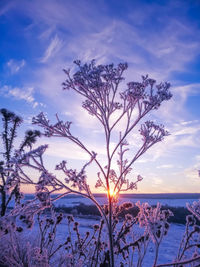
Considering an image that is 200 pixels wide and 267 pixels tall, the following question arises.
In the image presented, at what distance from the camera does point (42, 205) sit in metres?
2.87

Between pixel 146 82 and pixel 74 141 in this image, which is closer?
pixel 74 141

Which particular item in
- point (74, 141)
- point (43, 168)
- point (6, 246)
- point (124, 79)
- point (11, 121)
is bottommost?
point (6, 246)

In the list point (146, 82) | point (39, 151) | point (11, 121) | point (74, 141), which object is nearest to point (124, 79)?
point (146, 82)

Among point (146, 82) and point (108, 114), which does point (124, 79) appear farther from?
point (108, 114)

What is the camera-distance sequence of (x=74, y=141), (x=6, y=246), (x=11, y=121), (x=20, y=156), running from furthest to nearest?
(x=11, y=121), (x=6, y=246), (x=74, y=141), (x=20, y=156)

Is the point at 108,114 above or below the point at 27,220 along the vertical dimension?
above

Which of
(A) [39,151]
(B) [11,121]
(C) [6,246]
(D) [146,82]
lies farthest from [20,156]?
(B) [11,121]

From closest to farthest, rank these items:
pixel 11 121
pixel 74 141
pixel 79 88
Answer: pixel 74 141
pixel 79 88
pixel 11 121

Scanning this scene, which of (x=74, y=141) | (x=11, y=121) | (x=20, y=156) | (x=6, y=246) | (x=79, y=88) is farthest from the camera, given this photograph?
(x=11, y=121)

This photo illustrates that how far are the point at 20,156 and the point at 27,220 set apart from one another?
0.87 m

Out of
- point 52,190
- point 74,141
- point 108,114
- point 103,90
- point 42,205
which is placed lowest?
point 42,205

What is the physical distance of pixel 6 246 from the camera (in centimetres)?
530

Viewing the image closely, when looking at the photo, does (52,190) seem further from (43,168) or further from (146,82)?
(146,82)

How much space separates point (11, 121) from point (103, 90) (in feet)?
27.2
